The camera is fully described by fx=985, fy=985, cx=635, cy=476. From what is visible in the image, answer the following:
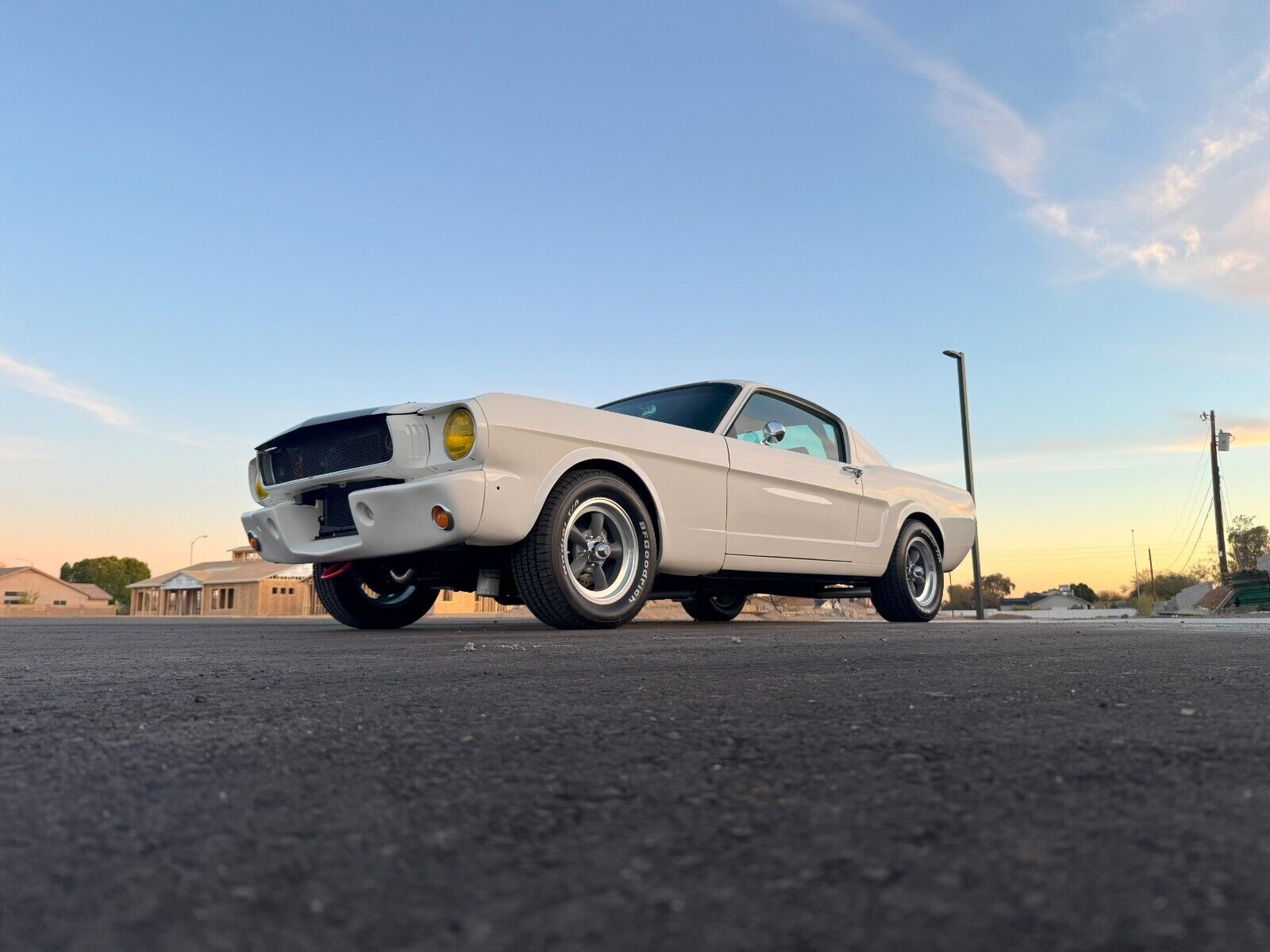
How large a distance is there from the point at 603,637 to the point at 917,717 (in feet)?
10.3

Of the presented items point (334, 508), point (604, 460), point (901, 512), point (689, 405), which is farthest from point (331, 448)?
point (901, 512)

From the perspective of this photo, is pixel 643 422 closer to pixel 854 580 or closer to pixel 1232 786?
pixel 854 580

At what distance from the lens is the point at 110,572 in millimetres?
95438

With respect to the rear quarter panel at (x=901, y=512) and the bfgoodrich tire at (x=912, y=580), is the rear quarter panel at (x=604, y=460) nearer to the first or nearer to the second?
the rear quarter panel at (x=901, y=512)

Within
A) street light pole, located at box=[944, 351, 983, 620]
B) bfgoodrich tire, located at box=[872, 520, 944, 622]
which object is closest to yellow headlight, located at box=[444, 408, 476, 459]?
bfgoodrich tire, located at box=[872, 520, 944, 622]

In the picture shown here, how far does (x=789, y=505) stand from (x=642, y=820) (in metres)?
5.92

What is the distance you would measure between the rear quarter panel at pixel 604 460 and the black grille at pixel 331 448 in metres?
0.70

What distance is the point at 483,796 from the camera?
3.55 ft

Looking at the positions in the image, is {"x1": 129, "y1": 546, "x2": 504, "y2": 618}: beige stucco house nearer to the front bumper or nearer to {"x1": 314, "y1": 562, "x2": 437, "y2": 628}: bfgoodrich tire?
{"x1": 314, "y1": 562, "x2": 437, "y2": 628}: bfgoodrich tire

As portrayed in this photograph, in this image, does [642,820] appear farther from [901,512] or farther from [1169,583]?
[1169,583]

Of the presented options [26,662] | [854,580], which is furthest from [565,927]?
[854,580]

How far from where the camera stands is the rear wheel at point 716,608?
31.9 ft

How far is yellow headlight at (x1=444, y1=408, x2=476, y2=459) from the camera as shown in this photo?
5.04 m

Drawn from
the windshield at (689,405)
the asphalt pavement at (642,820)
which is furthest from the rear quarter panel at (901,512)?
the asphalt pavement at (642,820)
